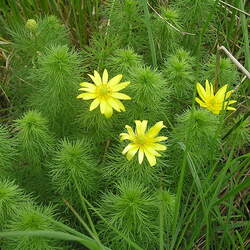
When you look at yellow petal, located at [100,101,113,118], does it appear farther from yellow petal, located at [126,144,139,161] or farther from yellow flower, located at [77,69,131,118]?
yellow petal, located at [126,144,139,161]

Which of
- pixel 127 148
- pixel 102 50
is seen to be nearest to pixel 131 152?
pixel 127 148

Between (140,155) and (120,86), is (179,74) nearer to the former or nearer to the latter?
(120,86)

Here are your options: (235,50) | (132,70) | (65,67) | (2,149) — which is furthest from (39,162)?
(235,50)

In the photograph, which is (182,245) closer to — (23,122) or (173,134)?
(173,134)

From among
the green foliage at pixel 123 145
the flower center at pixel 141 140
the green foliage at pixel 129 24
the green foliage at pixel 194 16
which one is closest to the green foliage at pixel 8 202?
the green foliage at pixel 123 145

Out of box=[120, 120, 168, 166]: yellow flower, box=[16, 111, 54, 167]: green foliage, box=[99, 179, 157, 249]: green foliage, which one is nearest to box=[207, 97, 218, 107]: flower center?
box=[120, 120, 168, 166]: yellow flower

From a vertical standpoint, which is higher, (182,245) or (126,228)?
(126,228)

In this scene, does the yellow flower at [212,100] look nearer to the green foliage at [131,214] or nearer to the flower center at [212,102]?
the flower center at [212,102]
